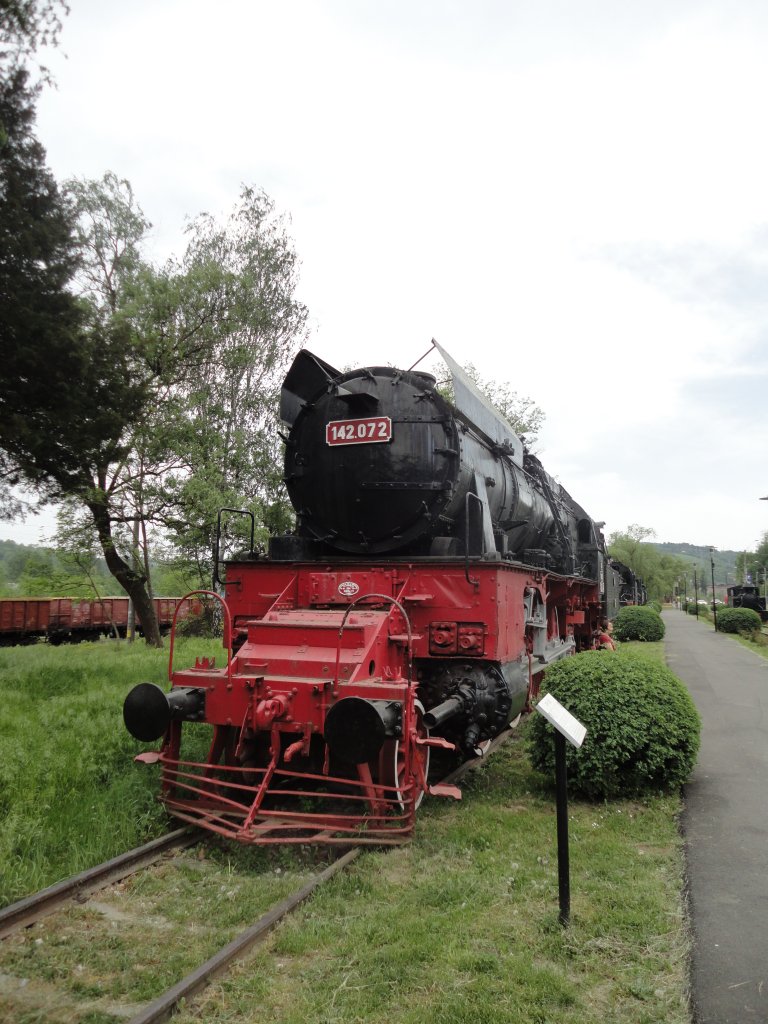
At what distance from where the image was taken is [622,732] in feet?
20.2

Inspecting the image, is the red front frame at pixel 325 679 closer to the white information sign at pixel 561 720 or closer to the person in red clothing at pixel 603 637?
the white information sign at pixel 561 720

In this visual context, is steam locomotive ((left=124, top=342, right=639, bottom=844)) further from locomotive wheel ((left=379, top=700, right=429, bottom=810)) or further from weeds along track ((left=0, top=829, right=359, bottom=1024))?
weeds along track ((left=0, top=829, right=359, bottom=1024))

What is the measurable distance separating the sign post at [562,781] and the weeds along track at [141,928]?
1.38m

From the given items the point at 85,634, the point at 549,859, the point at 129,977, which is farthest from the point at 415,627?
the point at 85,634

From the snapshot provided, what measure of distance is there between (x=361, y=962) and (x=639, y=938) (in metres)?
1.45

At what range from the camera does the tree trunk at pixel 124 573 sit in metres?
14.8

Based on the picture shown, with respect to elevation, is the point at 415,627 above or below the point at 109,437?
below

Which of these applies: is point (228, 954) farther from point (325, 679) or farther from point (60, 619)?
point (60, 619)

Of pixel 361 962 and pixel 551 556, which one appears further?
pixel 551 556

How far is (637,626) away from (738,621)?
26.3 feet

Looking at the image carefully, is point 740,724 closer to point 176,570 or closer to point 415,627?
point 415,627

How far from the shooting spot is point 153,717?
4984mm

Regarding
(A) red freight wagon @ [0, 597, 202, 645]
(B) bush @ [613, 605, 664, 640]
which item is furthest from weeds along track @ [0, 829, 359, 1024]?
(B) bush @ [613, 605, 664, 640]

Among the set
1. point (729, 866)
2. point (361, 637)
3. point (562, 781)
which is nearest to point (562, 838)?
point (562, 781)
